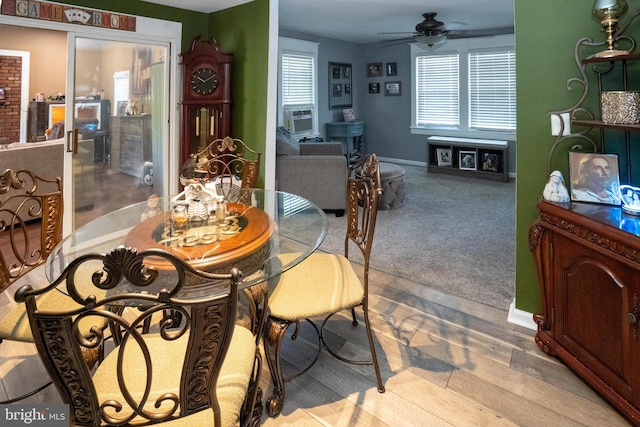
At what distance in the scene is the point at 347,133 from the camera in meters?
7.57

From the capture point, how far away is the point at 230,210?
2.12 meters

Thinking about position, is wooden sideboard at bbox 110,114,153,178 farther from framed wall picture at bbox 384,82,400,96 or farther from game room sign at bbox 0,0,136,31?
framed wall picture at bbox 384,82,400,96

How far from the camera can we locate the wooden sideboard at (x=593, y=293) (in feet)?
4.97

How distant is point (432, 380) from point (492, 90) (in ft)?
20.8

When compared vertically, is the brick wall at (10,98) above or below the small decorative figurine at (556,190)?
above

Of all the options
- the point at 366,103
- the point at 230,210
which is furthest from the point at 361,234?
the point at 366,103

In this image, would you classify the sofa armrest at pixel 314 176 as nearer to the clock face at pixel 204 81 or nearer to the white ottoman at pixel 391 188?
the white ottoman at pixel 391 188

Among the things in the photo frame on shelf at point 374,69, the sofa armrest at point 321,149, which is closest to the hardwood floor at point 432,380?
the sofa armrest at point 321,149

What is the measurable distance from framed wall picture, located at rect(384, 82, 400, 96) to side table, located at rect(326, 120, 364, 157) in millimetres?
856

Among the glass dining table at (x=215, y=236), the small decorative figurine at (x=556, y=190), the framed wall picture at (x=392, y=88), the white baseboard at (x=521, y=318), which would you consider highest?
the framed wall picture at (x=392, y=88)

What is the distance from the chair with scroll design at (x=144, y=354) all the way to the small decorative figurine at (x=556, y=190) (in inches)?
64.9

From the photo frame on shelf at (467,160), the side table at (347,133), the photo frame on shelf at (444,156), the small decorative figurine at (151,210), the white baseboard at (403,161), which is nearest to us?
the small decorative figurine at (151,210)

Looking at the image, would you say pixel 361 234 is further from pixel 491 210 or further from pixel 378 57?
pixel 378 57

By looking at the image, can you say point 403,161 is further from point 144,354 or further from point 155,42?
point 144,354
